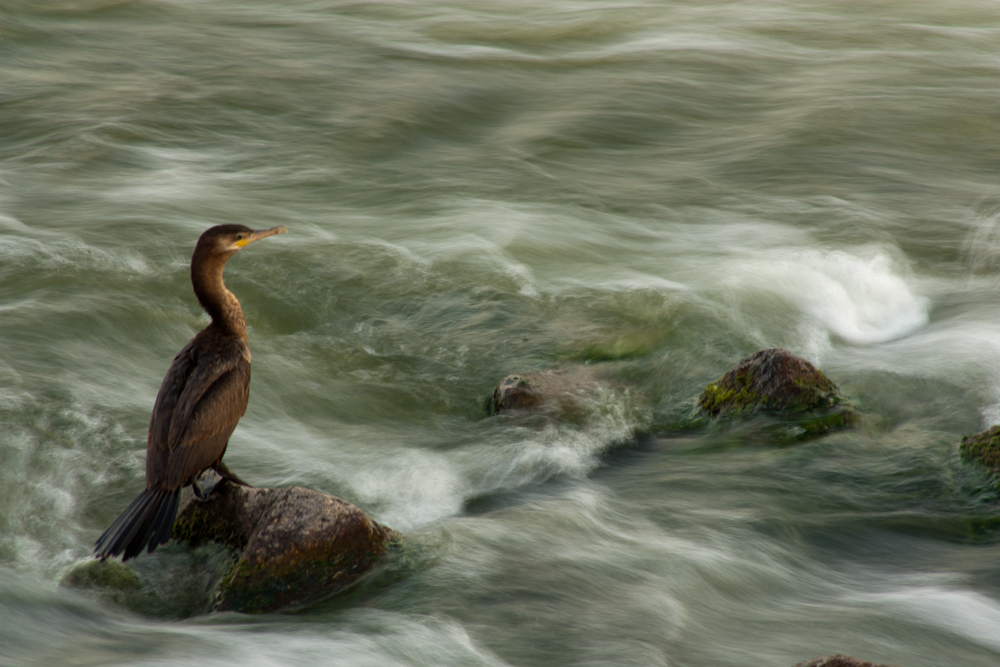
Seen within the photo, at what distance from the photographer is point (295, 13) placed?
1378 cm

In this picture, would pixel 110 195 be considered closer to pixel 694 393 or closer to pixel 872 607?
pixel 694 393

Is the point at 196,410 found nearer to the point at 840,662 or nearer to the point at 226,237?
the point at 226,237

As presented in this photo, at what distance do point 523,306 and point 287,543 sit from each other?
11.6ft

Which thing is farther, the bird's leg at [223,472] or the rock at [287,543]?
the bird's leg at [223,472]

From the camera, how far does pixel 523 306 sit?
698 cm

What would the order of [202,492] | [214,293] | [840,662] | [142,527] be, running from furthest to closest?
[214,293], [202,492], [142,527], [840,662]

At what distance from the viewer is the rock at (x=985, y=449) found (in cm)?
477

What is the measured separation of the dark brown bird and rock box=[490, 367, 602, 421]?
1718mm

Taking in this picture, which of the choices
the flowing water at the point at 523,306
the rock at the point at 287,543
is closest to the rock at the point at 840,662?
the flowing water at the point at 523,306

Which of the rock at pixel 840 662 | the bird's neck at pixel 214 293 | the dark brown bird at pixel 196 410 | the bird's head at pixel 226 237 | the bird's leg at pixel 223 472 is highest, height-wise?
the bird's head at pixel 226 237

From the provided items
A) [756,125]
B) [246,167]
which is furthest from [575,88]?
[246,167]

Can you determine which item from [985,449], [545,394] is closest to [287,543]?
[545,394]

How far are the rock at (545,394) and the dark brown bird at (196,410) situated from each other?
67.6 inches

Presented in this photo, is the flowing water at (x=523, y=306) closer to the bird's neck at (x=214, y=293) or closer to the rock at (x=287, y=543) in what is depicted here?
the rock at (x=287, y=543)
